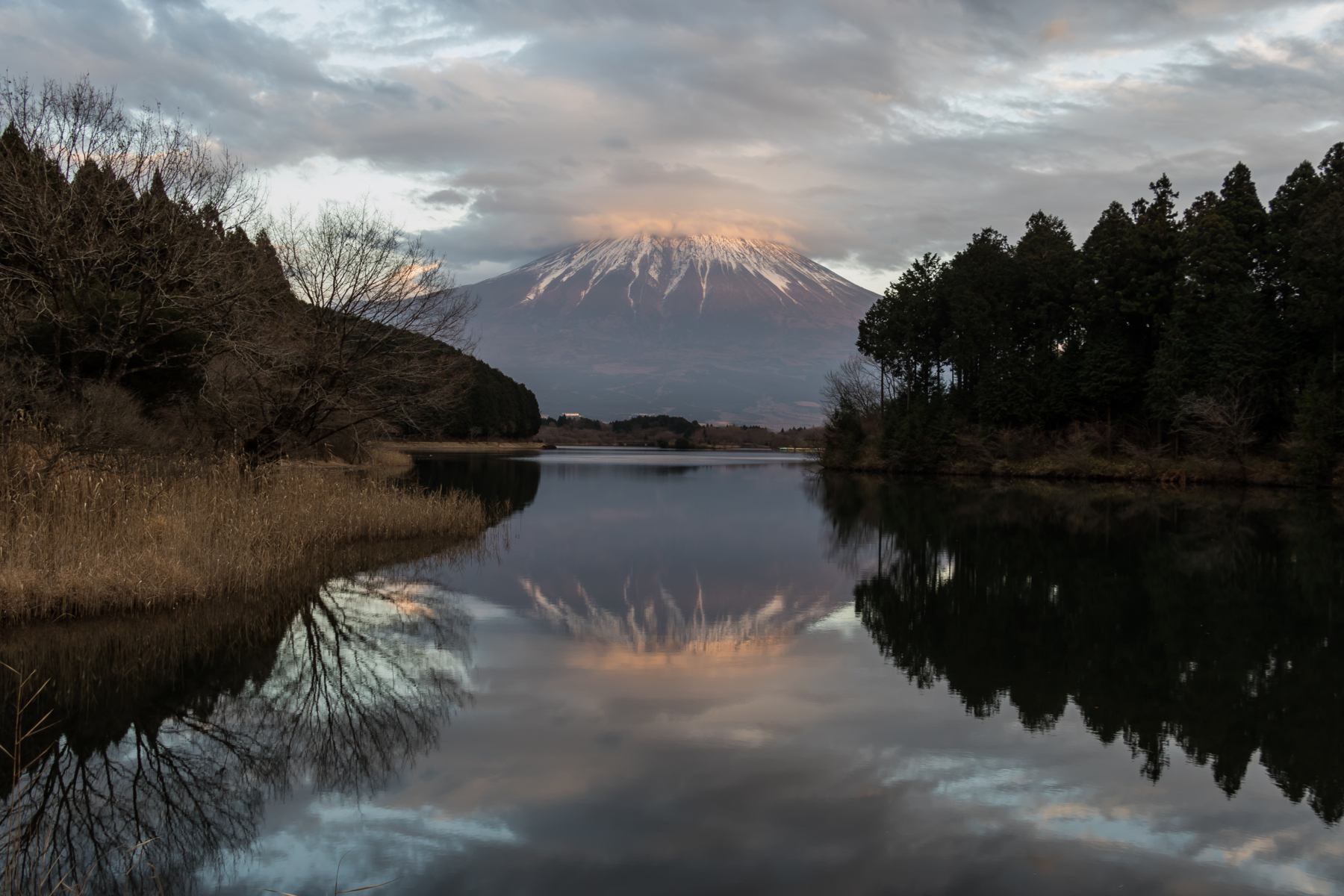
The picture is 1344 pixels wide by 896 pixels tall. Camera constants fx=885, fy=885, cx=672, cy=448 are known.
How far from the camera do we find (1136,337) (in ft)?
135

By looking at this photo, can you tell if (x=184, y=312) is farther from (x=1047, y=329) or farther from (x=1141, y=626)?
(x=1047, y=329)

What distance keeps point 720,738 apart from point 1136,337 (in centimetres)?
4210

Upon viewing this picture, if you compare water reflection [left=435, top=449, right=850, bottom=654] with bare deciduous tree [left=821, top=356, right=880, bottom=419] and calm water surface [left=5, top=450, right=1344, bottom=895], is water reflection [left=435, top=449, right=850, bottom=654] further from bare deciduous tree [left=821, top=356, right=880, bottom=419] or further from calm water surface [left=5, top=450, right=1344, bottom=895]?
bare deciduous tree [left=821, top=356, right=880, bottom=419]

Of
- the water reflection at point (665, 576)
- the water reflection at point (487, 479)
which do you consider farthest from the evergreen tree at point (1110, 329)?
the water reflection at point (487, 479)

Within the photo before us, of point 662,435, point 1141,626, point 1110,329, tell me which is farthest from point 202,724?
point 662,435

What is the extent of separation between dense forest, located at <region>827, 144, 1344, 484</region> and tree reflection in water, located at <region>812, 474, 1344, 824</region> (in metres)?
15.7

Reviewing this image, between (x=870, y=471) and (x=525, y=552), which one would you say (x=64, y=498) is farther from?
A: (x=870, y=471)

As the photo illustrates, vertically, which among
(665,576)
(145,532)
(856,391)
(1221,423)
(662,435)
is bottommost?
(665,576)

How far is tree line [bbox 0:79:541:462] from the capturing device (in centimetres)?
1200

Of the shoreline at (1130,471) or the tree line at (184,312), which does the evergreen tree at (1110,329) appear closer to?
the shoreline at (1130,471)

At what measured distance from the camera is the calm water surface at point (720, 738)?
3.98 meters

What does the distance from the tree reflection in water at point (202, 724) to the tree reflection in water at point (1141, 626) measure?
13.8ft

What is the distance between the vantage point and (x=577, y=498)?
27.0 metres

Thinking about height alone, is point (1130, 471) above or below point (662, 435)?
below
